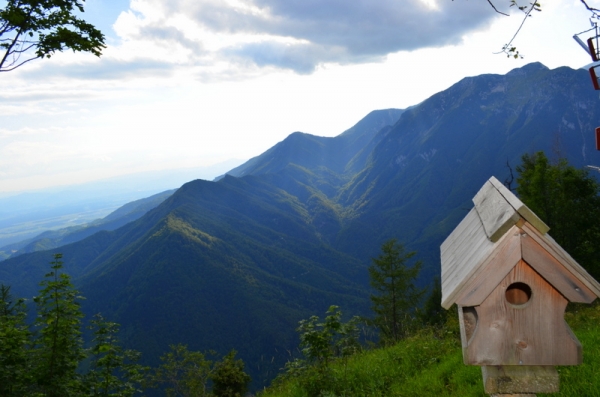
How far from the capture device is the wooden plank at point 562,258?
2.24 meters

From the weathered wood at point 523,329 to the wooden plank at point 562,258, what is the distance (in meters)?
0.19

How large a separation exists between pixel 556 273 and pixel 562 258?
13 centimetres

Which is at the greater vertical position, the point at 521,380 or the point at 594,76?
the point at 594,76

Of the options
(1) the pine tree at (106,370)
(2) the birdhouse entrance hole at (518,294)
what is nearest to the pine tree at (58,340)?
(1) the pine tree at (106,370)

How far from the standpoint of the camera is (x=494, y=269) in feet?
7.77

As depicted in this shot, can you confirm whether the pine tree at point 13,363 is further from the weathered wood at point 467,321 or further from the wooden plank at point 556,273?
the wooden plank at point 556,273

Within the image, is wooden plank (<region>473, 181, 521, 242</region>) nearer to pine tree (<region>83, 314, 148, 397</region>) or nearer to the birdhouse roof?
the birdhouse roof

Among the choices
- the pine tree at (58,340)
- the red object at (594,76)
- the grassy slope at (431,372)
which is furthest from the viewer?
the pine tree at (58,340)

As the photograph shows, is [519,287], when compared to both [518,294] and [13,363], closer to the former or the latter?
[518,294]

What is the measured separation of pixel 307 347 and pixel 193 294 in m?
146

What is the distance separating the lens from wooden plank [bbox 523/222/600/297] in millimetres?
2242

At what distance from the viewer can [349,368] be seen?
634cm

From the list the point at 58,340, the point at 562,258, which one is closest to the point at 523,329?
the point at 562,258

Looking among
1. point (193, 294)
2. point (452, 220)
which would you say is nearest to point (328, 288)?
point (193, 294)
